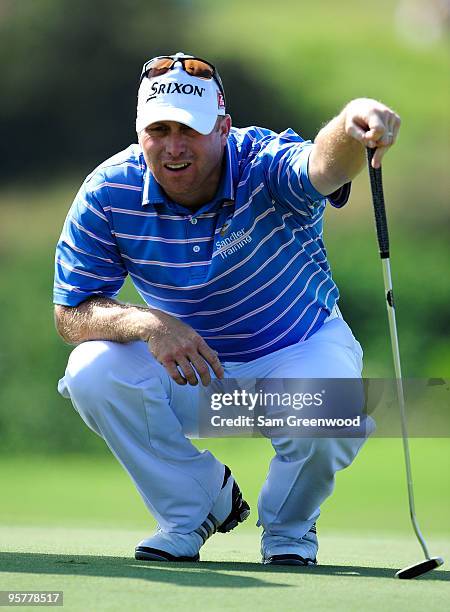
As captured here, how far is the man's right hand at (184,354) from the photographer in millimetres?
3041

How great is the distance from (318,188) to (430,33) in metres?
11.0

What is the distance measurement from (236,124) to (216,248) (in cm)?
888

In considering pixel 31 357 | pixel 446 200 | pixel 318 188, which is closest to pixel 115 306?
pixel 318 188

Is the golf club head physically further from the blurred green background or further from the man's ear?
the blurred green background

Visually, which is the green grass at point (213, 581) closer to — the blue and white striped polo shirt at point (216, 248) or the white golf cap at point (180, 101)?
the blue and white striped polo shirt at point (216, 248)

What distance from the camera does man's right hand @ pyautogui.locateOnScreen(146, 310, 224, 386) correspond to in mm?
3041

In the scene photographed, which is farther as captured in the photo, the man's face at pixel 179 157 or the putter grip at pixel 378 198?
the man's face at pixel 179 157

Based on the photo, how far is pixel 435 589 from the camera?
2605 millimetres

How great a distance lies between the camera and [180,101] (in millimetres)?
3221

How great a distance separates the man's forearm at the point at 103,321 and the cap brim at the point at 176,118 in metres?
0.45

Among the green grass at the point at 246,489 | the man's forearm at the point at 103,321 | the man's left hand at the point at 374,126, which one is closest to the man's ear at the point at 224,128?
the man's forearm at the point at 103,321

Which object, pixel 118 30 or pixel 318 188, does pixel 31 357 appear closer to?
pixel 118 30

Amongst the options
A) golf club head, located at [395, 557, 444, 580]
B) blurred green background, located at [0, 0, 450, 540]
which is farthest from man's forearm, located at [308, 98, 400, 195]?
blurred green background, located at [0, 0, 450, 540]

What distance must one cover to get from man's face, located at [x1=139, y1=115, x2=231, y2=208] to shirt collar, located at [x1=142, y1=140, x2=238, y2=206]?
2cm
